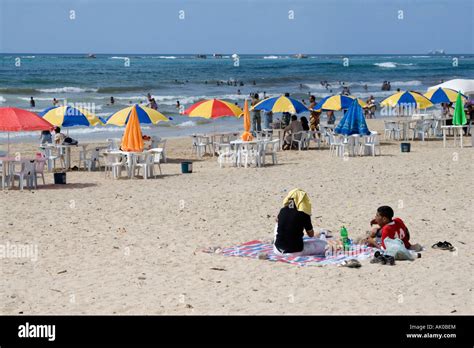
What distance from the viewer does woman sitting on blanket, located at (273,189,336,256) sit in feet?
29.4

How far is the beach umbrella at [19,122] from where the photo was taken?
44.8 feet

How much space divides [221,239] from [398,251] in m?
2.28

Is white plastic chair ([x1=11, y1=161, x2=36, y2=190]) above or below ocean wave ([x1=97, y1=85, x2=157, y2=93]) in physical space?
below

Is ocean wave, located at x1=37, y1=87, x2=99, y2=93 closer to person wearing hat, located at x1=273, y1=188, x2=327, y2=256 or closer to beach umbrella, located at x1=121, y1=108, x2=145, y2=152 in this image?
beach umbrella, located at x1=121, y1=108, x2=145, y2=152

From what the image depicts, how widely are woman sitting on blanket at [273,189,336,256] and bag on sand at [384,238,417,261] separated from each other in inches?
26.9

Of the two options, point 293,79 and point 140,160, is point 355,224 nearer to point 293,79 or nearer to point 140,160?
point 140,160

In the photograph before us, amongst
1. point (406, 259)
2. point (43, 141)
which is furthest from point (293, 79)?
point (406, 259)

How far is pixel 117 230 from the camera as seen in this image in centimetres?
1066

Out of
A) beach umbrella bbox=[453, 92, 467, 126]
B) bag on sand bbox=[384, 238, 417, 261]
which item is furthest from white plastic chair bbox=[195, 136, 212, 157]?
bag on sand bbox=[384, 238, 417, 261]

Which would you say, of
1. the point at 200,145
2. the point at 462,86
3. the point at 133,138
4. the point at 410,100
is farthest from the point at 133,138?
the point at 462,86

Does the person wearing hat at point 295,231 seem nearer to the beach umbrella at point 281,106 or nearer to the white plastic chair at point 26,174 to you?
the white plastic chair at point 26,174

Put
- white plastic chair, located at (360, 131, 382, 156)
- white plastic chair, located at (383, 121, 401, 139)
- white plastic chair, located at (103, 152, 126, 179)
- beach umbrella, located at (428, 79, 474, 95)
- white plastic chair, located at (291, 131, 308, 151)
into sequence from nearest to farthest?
white plastic chair, located at (103, 152, 126, 179), white plastic chair, located at (360, 131, 382, 156), white plastic chair, located at (291, 131, 308, 151), white plastic chair, located at (383, 121, 401, 139), beach umbrella, located at (428, 79, 474, 95)

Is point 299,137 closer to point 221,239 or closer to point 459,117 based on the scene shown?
point 459,117
